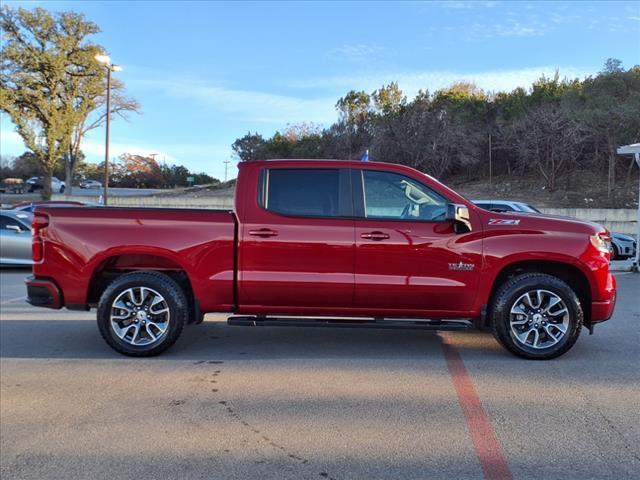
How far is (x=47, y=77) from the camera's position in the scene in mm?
34875

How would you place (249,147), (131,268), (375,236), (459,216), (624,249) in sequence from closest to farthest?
(459,216)
(375,236)
(131,268)
(624,249)
(249,147)

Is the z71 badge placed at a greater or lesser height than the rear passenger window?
lesser

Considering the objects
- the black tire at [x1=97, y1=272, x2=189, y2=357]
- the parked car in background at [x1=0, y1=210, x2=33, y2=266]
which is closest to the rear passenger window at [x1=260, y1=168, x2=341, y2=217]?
the black tire at [x1=97, y1=272, x2=189, y2=357]

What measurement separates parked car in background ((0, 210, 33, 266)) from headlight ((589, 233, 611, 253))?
38.5 ft

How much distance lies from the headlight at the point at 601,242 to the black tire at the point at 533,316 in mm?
501

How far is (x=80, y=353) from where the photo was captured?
584 centimetres

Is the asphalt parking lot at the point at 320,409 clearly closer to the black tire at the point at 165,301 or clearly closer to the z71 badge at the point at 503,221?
the black tire at the point at 165,301

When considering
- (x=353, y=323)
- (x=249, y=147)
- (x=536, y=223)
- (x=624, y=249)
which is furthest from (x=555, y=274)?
(x=249, y=147)

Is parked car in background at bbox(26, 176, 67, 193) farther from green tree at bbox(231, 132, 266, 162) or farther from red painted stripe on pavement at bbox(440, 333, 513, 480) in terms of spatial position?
red painted stripe on pavement at bbox(440, 333, 513, 480)

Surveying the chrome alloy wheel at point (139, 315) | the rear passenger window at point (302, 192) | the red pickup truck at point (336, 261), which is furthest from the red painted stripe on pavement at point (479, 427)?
the chrome alloy wheel at point (139, 315)

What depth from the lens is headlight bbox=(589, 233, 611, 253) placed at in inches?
210

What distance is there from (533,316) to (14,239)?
11.5 m

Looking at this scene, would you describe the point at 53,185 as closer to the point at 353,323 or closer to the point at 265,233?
the point at 265,233

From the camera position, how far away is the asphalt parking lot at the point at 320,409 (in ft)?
11.0
